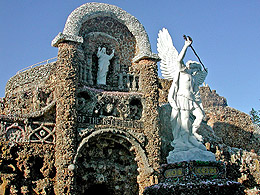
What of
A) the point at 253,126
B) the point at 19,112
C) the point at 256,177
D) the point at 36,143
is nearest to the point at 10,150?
the point at 36,143

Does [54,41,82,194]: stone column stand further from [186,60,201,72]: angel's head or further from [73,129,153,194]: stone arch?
[186,60,201,72]: angel's head

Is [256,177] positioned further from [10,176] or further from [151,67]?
[10,176]

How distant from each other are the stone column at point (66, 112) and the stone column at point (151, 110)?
8.80 ft

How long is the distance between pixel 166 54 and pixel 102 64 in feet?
11.6

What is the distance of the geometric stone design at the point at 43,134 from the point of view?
1227cm

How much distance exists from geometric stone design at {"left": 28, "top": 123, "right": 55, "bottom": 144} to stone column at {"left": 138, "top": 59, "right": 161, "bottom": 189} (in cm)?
351

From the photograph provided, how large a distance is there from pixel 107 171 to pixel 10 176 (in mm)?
3604

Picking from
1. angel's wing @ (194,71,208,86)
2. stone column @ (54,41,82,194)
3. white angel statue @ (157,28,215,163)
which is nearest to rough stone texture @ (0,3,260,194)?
stone column @ (54,41,82,194)

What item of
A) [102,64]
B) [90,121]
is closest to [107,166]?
[90,121]

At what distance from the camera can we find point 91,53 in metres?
14.8

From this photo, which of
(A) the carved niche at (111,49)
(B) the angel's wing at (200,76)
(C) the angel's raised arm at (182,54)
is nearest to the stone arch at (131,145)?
(A) the carved niche at (111,49)

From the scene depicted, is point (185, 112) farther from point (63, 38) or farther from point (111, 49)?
point (111, 49)

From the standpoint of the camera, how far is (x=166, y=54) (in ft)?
39.7

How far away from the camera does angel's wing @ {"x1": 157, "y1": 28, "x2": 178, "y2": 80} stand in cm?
1163
